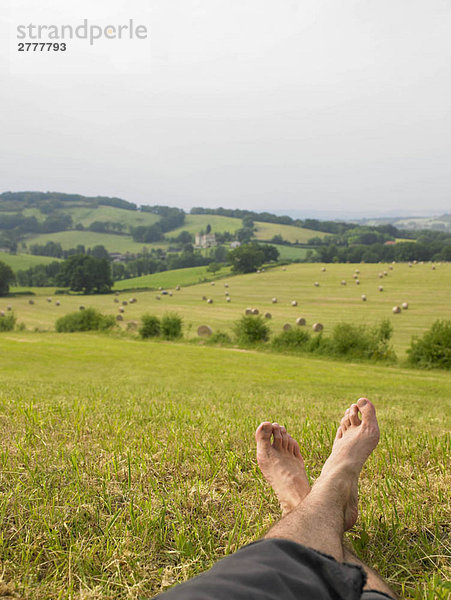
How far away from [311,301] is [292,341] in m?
21.0

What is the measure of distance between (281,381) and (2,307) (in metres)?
53.2

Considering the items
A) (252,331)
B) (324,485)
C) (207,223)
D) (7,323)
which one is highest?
(207,223)

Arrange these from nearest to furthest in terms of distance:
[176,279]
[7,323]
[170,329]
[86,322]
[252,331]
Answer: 1. [252,331]
2. [170,329]
3. [86,322]
4. [7,323]
5. [176,279]

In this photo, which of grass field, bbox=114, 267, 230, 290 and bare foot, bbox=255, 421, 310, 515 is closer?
bare foot, bbox=255, 421, 310, 515

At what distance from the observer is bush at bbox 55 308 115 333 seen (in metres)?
35.2

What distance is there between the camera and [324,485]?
82.5 inches

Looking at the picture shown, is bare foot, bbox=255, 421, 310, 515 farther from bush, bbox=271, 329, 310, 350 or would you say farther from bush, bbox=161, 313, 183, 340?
bush, bbox=161, 313, 183, 340

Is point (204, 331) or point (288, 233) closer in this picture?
point (204, 331)

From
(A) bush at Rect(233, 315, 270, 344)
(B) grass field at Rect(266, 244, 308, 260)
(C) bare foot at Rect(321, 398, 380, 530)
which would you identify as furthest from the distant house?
(C) bare foot at Rect(321, 398, 380, 530)

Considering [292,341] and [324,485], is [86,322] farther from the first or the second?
[324,485]

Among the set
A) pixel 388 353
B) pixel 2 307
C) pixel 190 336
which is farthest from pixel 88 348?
pixel 2 307

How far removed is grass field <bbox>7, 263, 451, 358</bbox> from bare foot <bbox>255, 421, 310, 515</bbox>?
906 inches

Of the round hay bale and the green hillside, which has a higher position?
the green hillside

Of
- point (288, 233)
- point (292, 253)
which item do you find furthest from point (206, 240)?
point (292, 253)
